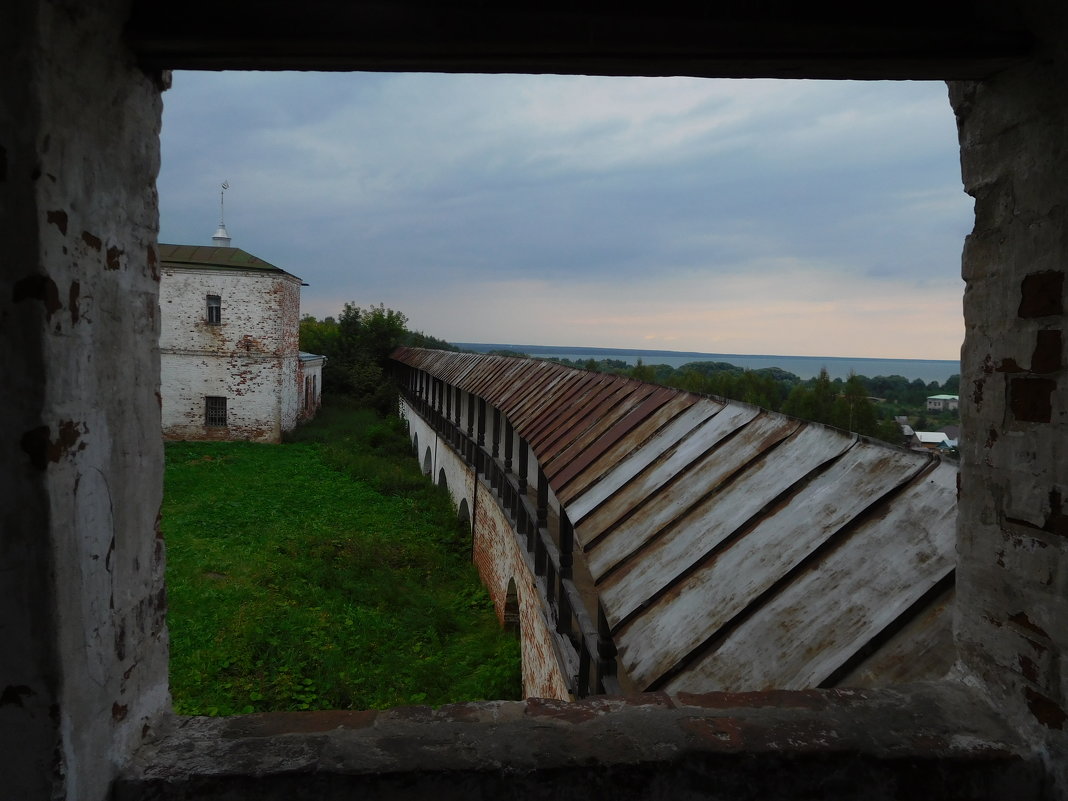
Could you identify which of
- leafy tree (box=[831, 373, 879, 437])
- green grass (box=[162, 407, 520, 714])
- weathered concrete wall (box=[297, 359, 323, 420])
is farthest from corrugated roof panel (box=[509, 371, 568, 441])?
weathered concrete wall (box=[297, 359, 323, 420])

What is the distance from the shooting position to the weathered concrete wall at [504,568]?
6.20 meters

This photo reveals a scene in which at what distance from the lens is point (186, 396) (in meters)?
22.0

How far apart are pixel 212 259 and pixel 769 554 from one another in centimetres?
2319

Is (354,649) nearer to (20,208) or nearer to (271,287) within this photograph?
(20,208)

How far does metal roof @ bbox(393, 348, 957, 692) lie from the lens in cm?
210

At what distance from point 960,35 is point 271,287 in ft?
75.6

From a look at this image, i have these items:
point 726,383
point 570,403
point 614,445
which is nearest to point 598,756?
point 614,445

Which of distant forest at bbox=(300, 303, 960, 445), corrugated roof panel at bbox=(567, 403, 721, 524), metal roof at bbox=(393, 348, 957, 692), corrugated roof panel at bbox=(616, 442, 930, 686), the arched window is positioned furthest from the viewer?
distant forest at bbox=(300, 303, 960, 445)

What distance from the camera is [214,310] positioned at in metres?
22.0

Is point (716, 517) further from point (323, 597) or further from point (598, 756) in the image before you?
point (323, 597)

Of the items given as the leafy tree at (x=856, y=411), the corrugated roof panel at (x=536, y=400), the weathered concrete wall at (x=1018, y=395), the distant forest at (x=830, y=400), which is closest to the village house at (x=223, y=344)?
the distant forest at (x=830, y=400)

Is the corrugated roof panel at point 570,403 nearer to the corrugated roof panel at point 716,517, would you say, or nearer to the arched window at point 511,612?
the corrugated roof panel at point 716,517

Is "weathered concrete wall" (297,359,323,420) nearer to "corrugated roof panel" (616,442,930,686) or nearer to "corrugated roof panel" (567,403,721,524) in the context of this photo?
"corrugated roof panel" (567,403,721,524)

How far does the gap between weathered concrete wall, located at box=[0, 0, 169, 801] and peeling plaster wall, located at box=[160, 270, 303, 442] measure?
2228 centimetres
